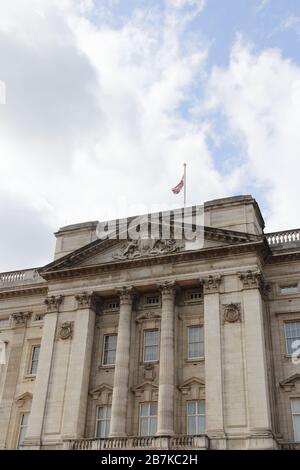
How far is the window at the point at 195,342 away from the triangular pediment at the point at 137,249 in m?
4.99

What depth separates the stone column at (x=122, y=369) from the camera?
33.5m

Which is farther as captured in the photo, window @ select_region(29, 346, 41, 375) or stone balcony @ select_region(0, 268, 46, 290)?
stone balcony @ select_region(0, 268, 46, 290)

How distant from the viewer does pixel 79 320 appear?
38344 mm

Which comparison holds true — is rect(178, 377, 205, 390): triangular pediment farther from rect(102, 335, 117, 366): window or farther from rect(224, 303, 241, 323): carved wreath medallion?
rect(102, 335, 117, 366): window

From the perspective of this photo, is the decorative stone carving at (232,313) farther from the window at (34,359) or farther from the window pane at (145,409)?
the window at (34,359)

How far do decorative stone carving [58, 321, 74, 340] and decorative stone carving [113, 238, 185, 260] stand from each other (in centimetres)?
550

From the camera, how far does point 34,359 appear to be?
41.5 metres

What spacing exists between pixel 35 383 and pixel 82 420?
444 centimetres

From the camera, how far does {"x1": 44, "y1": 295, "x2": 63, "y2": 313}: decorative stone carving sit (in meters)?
39.6

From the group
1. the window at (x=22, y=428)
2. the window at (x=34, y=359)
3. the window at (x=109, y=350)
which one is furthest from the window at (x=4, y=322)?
the window at (x=109, y=350)

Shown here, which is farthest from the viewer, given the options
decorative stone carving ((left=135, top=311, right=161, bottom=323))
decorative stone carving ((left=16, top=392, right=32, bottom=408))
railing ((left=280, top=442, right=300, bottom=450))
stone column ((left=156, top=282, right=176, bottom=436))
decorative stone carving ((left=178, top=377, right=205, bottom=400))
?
decorative stone carving ((left=16, top=392, right=32, bottom=408))

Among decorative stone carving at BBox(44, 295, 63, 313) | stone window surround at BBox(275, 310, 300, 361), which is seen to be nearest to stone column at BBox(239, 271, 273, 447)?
stone window surround at BBox(275, 310, 300, 361)
